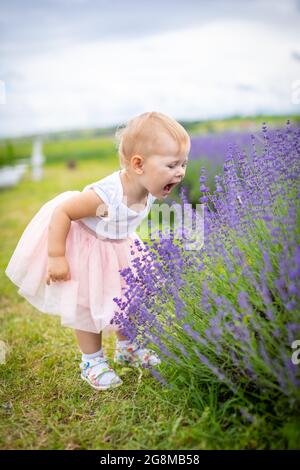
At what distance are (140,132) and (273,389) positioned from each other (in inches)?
46.6

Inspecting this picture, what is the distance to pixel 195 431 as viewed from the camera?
5.96 ft

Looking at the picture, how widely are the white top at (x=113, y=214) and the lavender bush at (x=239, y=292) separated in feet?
1.03

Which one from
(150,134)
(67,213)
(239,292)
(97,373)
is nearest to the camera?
(239,292)

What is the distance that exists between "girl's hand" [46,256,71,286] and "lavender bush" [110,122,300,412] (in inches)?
13.7

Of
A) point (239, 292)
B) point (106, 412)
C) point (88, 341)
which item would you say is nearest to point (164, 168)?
point (239, 292)

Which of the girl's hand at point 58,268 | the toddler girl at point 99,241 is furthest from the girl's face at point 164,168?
the girl's hand at point 58,268

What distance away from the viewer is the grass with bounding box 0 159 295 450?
1812 mm

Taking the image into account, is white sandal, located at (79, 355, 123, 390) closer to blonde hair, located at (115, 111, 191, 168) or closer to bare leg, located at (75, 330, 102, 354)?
bare leg, located at (75, 330, 102, 354)

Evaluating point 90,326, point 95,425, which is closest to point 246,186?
point 90,326

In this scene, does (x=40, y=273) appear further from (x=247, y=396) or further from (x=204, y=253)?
(x=247, y=396)

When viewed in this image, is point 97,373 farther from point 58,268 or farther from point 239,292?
point 239,292

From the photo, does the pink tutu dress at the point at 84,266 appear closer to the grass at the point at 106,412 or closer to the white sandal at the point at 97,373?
the white sandal at the point at 97,373

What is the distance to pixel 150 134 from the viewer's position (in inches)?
81.9

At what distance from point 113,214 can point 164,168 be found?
1.16 feet
